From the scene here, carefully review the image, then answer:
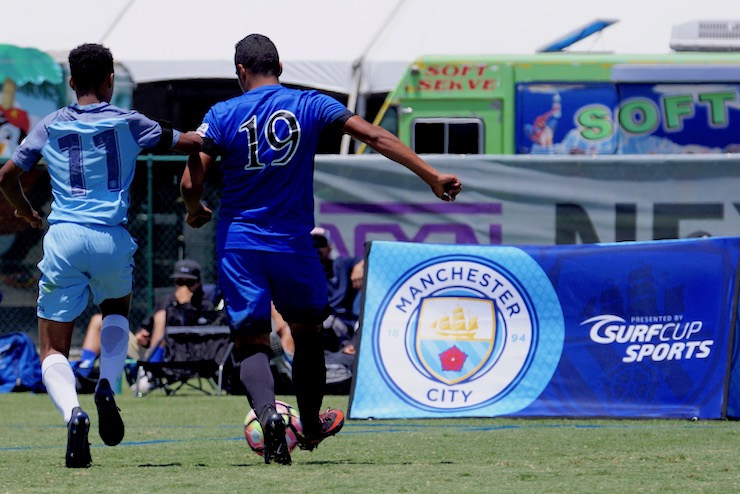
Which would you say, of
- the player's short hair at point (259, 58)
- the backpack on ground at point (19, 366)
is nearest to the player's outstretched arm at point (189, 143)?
the player's short hair at point (259, 58)

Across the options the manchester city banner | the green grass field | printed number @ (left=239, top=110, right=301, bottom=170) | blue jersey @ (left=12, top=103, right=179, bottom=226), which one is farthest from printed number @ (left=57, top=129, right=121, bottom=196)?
the manchester city banner

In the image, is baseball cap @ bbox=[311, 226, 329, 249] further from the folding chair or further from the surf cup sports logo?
the surf cup sports logo

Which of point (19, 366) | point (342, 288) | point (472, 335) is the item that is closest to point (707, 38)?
point (342, 288)

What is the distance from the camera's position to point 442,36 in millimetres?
15594

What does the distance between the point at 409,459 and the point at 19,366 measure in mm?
6756

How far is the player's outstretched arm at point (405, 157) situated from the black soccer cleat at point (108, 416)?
1.43 m

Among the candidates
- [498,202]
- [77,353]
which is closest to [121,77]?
[77,353]

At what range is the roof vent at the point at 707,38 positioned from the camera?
45.9ft

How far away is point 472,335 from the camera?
869cm

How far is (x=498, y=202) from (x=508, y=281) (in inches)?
171

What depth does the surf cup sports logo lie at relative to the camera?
8570mm

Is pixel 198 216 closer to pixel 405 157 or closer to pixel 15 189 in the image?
pixel 15 189

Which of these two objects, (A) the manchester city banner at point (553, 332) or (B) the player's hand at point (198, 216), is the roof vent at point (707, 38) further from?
(B) the player's hand at point (198, 216)

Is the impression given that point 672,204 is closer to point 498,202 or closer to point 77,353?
point 498,202
